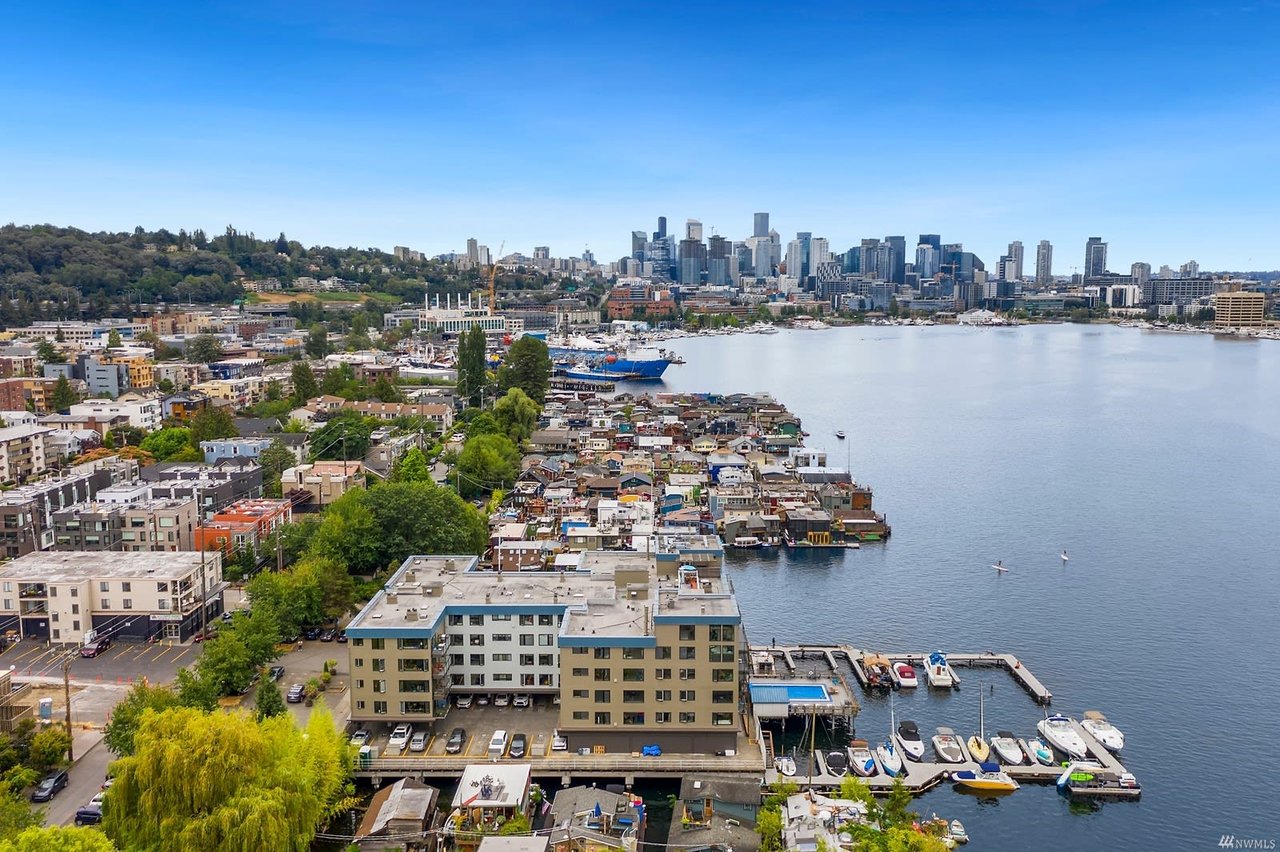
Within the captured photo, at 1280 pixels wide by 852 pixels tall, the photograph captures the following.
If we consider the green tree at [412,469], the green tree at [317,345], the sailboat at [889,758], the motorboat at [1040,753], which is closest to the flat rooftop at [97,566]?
the green tree at [412,469]

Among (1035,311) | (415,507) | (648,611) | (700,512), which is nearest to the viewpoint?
(648,611)

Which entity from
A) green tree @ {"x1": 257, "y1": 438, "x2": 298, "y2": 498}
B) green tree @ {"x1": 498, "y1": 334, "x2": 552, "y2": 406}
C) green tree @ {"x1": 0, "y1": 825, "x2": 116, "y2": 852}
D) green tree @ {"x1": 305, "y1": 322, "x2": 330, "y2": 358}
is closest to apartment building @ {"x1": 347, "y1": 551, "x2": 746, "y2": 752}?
green tree @ {"x1": 0, "y1": 825, "x2": 116, "y2": 852}

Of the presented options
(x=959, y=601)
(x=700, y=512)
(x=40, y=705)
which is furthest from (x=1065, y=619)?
(x=40, y=705)

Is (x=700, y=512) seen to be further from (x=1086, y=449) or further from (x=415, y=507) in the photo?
(x=1086, y=449)

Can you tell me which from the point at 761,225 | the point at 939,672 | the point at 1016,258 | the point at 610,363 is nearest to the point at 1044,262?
the point at 1016,258

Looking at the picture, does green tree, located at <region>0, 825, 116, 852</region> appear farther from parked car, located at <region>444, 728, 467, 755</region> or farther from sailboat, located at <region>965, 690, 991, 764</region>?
sailboat, located at <region>965, 690, 991, 764</region>
